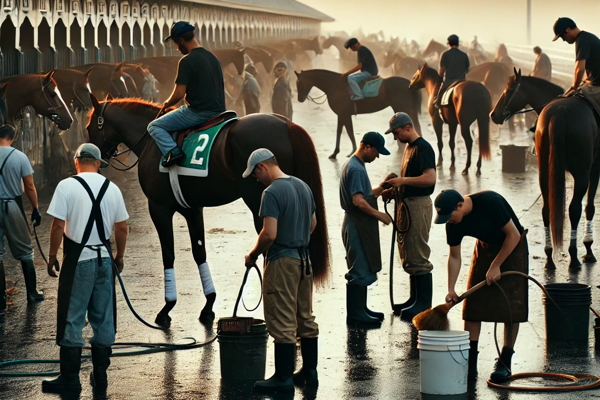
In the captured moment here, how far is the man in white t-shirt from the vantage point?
27.3 ft

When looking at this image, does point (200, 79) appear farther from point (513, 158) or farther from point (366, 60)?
point (366, 60)

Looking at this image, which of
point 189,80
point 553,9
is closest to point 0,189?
point 189,80

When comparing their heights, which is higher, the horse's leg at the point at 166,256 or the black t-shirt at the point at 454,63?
the black t-shirt at the point at 454,63

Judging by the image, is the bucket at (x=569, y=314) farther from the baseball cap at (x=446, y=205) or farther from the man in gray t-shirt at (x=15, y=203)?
the man in gray t-shirt at (x=15, y=203)

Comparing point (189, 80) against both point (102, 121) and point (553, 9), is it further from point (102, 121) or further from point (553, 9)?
point (553, 9)

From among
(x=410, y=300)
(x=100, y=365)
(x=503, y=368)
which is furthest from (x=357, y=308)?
(x=100, y=365)

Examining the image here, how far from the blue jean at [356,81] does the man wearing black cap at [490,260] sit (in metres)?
18.1

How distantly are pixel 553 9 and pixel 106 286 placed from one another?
599ft

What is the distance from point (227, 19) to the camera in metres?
67.9

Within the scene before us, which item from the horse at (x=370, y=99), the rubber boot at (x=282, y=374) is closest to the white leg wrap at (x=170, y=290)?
the rubber boot at (x=282, y=374)

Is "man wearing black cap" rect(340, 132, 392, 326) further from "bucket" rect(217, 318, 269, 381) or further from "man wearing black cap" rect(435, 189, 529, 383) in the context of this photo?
"bucket" rect(217, 318, 269, 381)

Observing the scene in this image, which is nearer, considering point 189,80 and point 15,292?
point 189,80

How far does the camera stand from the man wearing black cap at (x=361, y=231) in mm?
10367

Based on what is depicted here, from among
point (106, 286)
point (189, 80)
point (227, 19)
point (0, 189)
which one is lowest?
point (106, 286)
